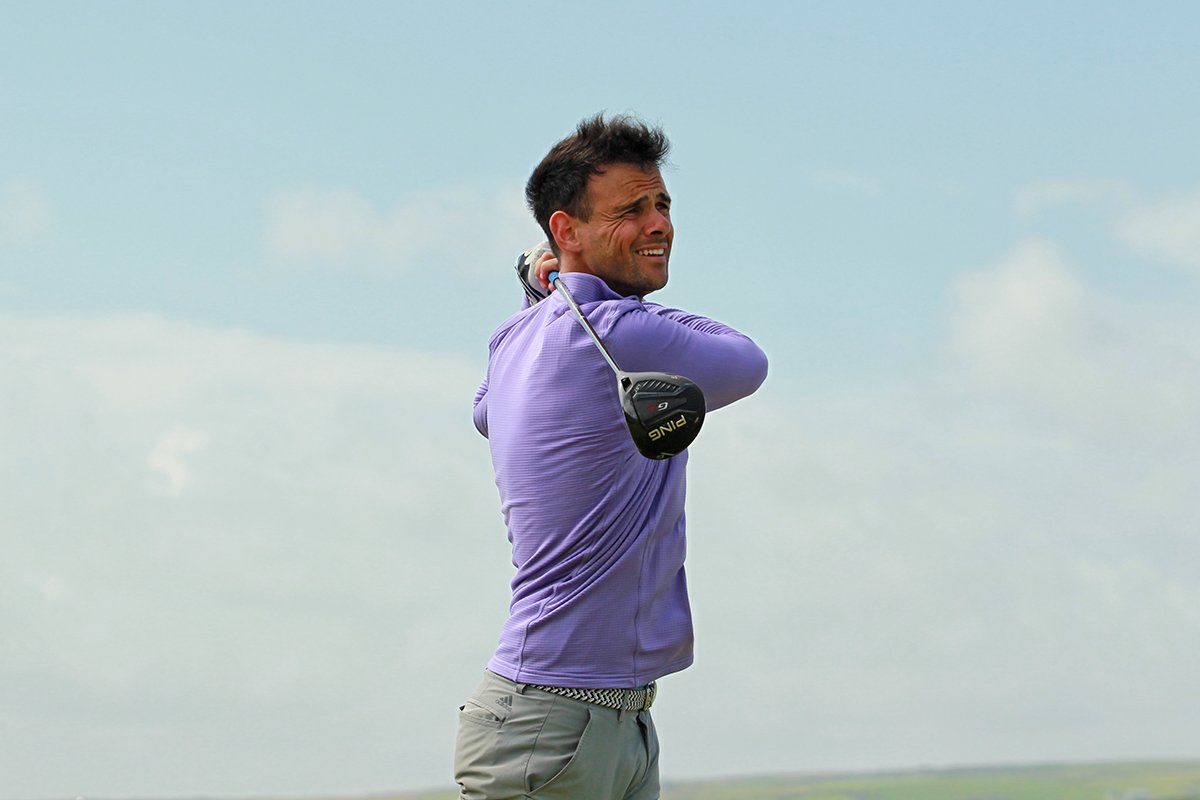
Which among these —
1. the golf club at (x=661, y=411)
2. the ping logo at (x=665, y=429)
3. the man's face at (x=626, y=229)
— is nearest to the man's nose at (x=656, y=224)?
the man's face at (x=626, y=229)

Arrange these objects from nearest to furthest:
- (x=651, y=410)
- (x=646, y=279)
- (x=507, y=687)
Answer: (x=651, y=410)
(x=507, y=687)
(x=646, y=279)

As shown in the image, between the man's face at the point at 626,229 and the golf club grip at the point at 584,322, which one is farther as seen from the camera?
the man's face at the point at 626,229

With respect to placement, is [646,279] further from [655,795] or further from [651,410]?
[655,795]

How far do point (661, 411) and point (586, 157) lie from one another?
104 centimetres

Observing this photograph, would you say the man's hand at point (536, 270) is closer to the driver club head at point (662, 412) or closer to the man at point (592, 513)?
the man at point (592, 513)

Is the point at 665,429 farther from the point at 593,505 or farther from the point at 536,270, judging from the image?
the point at 536,270

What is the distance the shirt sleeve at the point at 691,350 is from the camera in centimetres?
445

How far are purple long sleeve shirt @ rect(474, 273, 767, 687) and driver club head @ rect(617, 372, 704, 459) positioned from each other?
269 mm

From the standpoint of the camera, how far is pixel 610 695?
437 centimetres

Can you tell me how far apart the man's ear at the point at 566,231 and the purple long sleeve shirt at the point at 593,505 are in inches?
6.4

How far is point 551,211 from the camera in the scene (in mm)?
4852

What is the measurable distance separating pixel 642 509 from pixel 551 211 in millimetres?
1032

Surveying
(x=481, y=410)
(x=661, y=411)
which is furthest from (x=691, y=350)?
(x=481, y=410)

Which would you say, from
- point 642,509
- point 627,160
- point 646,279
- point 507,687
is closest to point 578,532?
point 642,509
